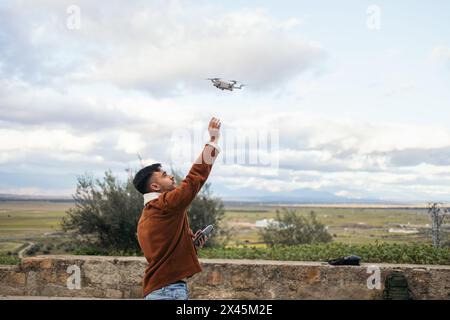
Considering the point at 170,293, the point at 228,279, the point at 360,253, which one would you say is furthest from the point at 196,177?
the point at 360,253

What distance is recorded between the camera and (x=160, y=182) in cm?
425

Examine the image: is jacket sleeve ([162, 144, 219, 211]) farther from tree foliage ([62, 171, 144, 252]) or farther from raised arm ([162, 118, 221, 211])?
tree foliage ([62, 171, 144, 252])

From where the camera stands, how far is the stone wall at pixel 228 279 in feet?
27.5

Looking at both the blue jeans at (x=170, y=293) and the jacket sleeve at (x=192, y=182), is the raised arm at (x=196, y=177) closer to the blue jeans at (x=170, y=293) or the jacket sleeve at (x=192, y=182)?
the jacket sleeve at (x=192, y=182)

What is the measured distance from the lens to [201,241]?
4.52 metres

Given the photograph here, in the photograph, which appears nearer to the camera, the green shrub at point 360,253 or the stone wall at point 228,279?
the stone wall at point 228,279

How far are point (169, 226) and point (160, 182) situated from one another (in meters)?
0.40

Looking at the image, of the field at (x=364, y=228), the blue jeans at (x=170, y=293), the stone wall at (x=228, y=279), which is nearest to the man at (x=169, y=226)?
the blue jeans at (x=170, y=293)

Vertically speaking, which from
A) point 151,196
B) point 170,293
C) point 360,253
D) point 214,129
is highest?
point 214,129

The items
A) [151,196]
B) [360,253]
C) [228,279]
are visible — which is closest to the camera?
[151,196]

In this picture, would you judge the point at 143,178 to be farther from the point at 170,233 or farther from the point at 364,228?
the point at 364,228
